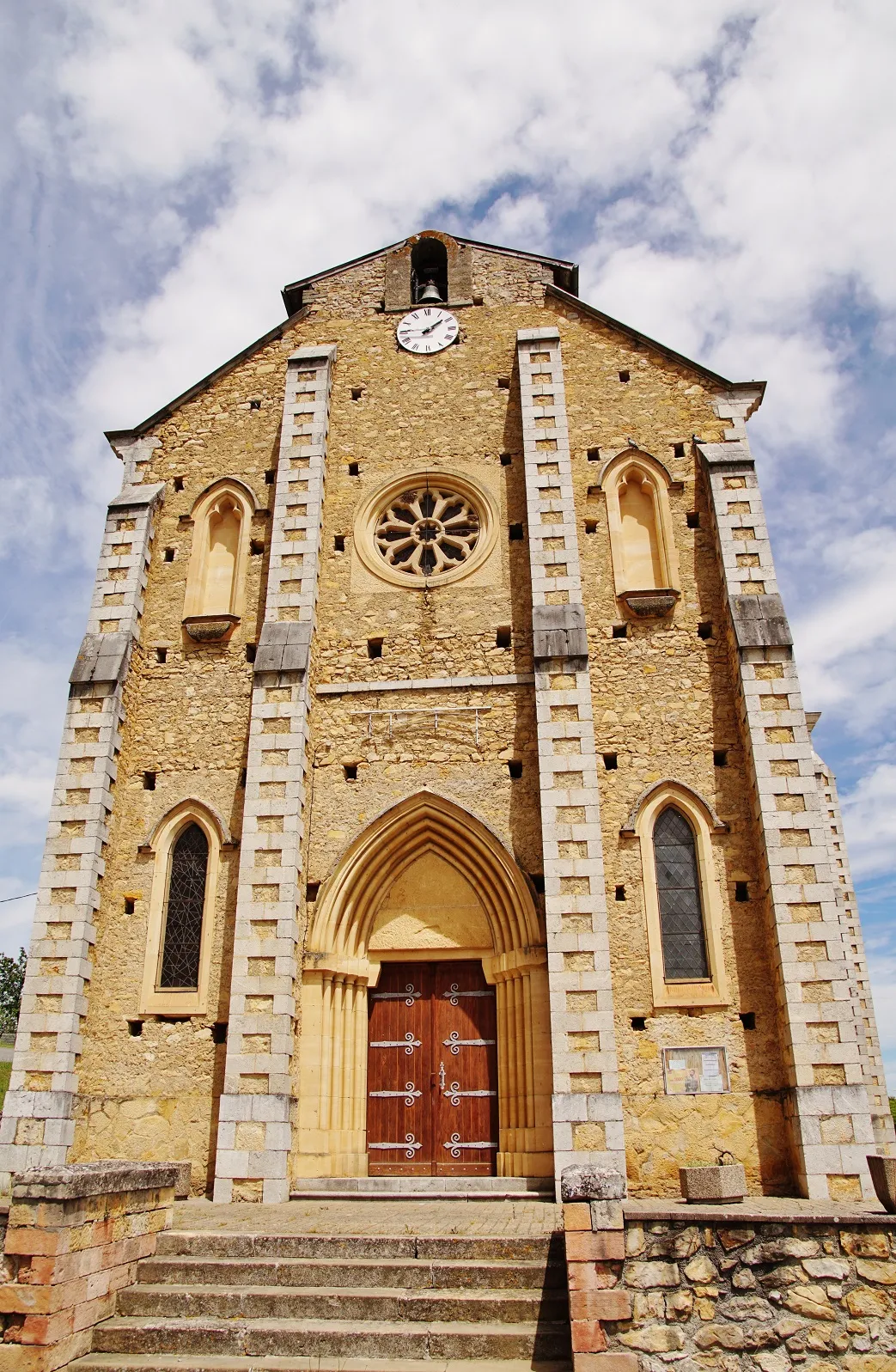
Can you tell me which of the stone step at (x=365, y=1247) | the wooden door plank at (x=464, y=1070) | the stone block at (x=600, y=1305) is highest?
the wooden door plank at (x=464, y=1070)

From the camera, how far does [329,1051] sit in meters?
11.3

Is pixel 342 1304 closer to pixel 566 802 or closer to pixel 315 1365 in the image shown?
pixel 315 1365

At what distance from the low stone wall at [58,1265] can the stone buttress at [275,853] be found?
10.1 feet

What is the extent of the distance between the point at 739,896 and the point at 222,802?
624 centimetres

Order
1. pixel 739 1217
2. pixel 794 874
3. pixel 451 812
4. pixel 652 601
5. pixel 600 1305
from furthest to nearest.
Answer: pixel 652 601, pixel 451 812, pixel 794 874, pixel 739 1217, pixel 600 1305

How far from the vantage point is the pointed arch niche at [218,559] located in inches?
527

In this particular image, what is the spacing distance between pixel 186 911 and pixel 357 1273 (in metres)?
5.59

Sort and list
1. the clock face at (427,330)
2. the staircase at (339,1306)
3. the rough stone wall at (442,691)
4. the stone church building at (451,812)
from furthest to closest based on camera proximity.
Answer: the clock face at (427,330) → the rough stone wall at (442,691) → the stone church building at (451,812) → the staircase at (339,1306)

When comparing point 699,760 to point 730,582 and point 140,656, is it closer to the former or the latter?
point 730,582

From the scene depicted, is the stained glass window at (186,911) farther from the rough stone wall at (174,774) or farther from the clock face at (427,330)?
the clock face at (427,330)

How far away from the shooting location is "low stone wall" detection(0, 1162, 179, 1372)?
6309 millimetres

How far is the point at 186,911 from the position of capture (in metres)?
12.0

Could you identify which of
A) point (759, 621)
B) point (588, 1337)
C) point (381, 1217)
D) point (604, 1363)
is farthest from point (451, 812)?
point (604, 1363)

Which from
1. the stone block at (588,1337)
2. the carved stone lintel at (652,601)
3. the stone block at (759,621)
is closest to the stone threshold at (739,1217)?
the stone block at (588,1337)
